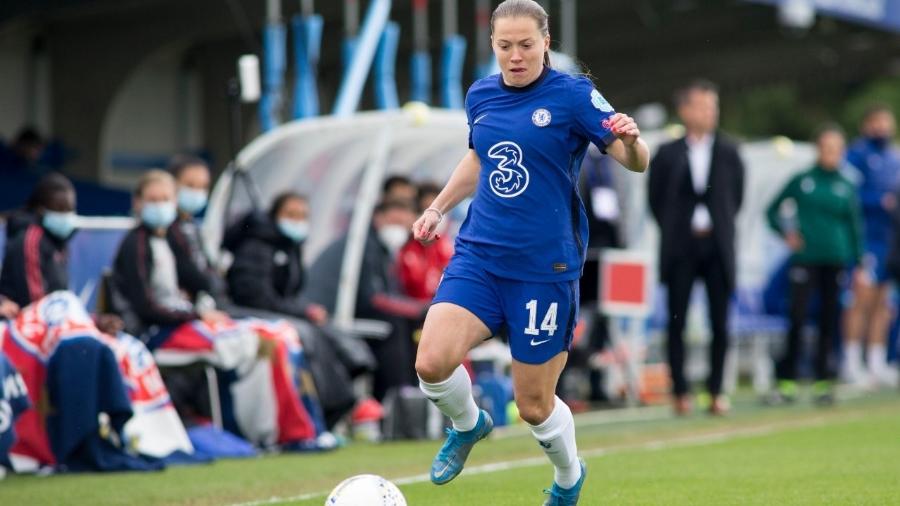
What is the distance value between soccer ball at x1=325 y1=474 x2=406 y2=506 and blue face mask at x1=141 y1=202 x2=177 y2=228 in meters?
4.43

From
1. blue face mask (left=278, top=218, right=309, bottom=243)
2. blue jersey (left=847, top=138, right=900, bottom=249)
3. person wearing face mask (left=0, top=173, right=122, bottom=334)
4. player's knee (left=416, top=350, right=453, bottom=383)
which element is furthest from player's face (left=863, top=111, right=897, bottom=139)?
player's knee (left=416, top=350, right=453, bottom=383)

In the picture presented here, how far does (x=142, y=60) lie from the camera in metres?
18.8

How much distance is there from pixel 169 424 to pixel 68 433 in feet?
2.46

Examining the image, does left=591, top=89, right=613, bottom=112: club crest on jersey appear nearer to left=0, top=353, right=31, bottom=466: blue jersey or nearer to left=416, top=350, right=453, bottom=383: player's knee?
left=416, top=350, right=453, bottom=383: player's knee

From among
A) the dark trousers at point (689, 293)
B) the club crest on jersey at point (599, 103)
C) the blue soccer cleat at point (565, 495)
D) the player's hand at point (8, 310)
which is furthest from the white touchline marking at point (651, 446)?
the club crest on jersey at point (599, 103)

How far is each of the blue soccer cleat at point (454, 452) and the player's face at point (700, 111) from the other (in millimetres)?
7006

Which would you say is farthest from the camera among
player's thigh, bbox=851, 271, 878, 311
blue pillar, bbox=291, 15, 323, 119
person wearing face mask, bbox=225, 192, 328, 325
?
player's thigh, bbox=851, 271, 878, 311

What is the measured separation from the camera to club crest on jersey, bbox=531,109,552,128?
677 cm

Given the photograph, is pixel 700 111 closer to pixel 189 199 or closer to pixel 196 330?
pixel 189 199

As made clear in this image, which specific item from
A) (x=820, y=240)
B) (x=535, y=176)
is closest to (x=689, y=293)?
(x=820, y=240)

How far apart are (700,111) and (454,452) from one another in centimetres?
720

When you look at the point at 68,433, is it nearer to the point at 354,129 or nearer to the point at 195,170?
the point at 195,170

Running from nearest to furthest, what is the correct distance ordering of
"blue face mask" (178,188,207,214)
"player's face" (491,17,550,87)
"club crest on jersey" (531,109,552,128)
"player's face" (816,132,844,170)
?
"player's face" (491,17,550,87) → "club crest on jersey" (531,109,552,128) → "blue face mask" (178,188,207,214) → "player's face" (816,132,844,170)

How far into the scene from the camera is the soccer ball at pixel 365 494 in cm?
627
